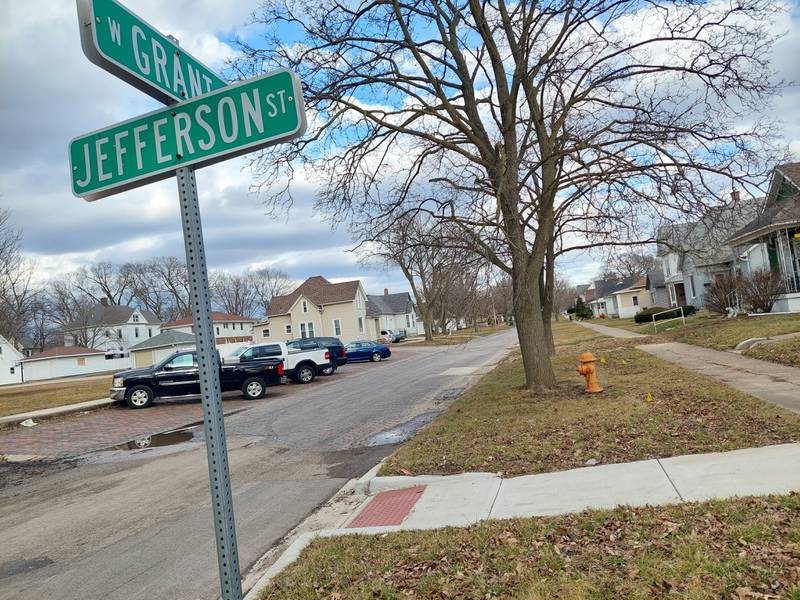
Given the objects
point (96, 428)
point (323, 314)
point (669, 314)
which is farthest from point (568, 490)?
point (323, 314)

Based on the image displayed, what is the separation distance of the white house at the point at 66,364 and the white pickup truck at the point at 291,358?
43.9 metres

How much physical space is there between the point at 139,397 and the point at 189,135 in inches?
731

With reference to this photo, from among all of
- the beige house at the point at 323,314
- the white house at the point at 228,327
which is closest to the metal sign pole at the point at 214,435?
the beige house at the point at 323,314

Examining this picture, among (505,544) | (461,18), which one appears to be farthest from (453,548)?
(461,18)

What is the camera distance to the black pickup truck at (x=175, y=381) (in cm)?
1888

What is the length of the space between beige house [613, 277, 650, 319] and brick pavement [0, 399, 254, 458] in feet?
191

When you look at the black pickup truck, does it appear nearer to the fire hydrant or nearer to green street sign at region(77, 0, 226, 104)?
the fire hydrant

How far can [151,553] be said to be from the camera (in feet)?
18.0

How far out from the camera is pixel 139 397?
746 inches

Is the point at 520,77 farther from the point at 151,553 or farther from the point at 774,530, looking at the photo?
the point at 151,553

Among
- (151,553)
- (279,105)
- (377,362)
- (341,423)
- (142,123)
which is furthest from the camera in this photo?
(377,362)

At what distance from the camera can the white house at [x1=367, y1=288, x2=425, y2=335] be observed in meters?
71.3

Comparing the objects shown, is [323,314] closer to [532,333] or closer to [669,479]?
[532,333]

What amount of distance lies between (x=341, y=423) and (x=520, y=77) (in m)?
8.08
